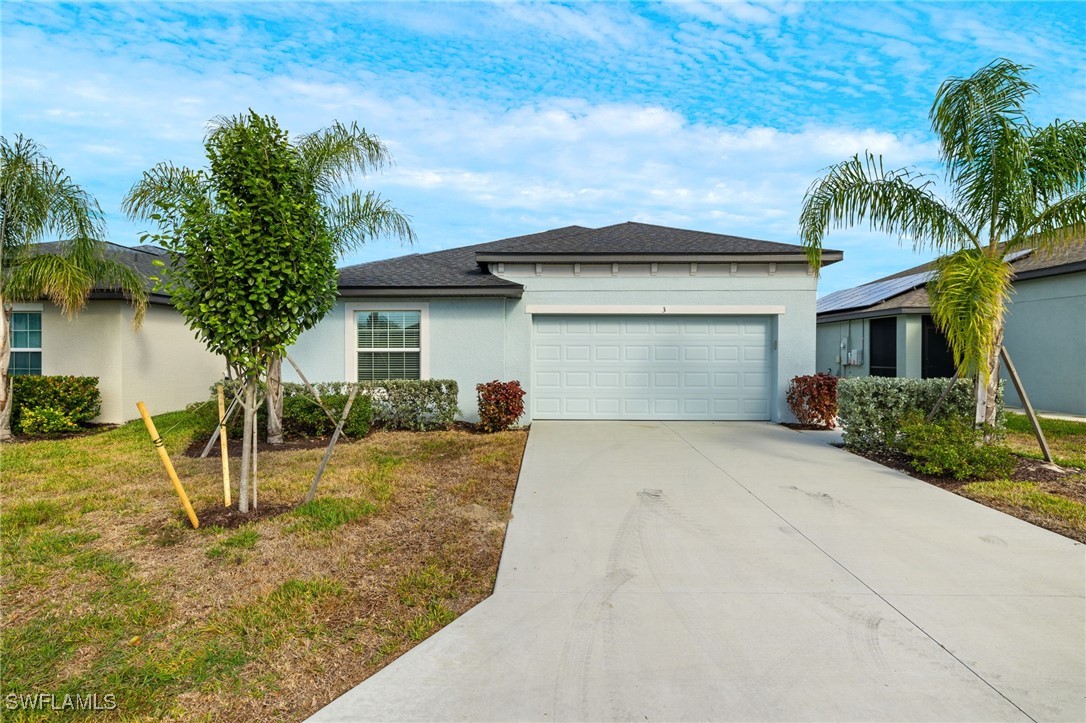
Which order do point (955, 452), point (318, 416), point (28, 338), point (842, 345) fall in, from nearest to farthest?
point (955, 452) < point (318, 416) < point (28, 338) < point (842, 345)

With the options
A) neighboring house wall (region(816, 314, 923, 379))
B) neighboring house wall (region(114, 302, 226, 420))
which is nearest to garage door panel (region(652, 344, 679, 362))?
Result: neighboring house wall (region(816, 314, 923, 379))

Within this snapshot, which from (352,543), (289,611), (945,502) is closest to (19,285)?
(352,543)

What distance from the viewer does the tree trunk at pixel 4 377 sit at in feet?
30.6

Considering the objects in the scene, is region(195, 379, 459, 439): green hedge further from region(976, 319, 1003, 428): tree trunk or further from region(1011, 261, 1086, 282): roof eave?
region(1011, 261, 1086, 282): roof eave

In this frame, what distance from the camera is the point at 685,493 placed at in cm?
613

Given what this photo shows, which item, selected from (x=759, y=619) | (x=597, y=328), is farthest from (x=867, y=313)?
(x=759, y=619)

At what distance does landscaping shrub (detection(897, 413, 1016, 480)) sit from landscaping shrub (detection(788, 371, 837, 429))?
3099mm

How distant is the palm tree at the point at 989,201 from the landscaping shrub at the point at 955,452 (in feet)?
2.08

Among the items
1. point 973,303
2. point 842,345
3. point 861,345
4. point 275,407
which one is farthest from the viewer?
point 842,345

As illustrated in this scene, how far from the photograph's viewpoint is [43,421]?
9.90 meters

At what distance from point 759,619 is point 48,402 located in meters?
12.1

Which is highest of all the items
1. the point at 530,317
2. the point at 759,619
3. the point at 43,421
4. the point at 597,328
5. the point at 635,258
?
the point at 635,258

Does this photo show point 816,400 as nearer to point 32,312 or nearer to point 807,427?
point 807,427

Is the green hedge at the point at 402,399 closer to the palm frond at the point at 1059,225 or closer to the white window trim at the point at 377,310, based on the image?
the white window trim at the point at 377,310
